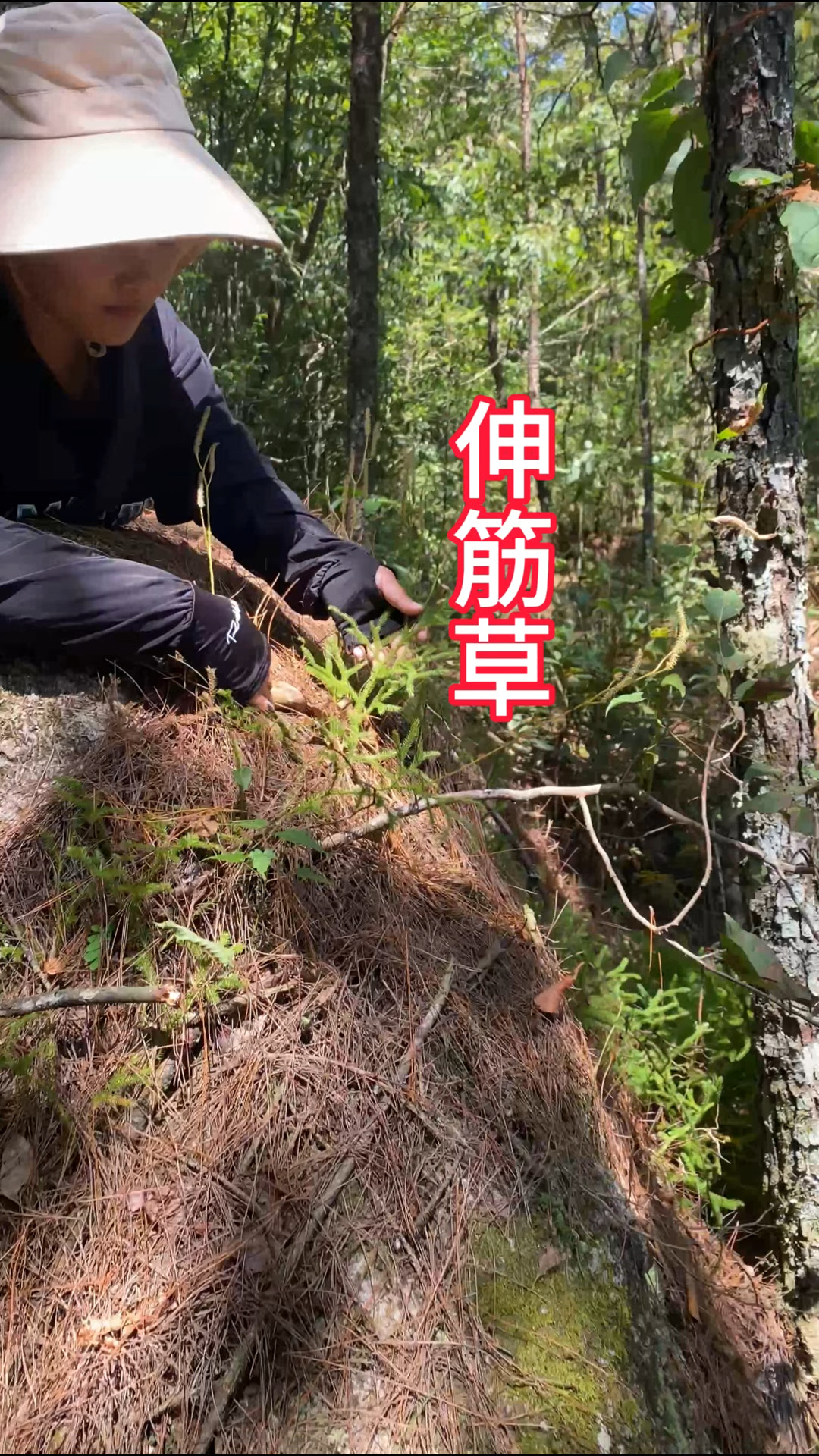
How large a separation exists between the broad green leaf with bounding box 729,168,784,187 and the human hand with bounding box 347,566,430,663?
1.06 meters

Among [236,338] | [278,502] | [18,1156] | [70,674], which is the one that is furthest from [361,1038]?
[236,338]

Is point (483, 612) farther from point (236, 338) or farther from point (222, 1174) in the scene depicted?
point (236, 338)

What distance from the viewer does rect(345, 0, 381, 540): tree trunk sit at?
4137 millimetres

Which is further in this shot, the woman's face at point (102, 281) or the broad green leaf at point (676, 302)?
the broad green leaf at point (676, 302)

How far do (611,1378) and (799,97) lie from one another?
2.52 m

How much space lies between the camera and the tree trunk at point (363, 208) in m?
4.14

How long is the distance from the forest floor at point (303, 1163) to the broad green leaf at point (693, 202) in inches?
55.1

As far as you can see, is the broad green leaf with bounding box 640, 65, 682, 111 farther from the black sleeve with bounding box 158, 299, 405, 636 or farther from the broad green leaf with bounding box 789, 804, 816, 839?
the broad green leaf with bounding box 789, 804, 816, 839

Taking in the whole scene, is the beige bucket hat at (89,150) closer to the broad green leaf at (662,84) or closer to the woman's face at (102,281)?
the woman's face at (102,281)

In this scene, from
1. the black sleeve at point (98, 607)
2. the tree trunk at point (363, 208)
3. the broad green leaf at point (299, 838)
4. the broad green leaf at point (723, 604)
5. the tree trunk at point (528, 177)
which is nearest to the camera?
the broad green leaf at point (299, 838)

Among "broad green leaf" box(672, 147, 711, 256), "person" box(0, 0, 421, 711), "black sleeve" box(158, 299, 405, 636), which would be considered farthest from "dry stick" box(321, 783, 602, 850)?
"broad green leaf" box(672, 147, 711, 256)

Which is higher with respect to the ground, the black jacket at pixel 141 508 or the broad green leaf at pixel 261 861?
the black jacket at pixel 141 508

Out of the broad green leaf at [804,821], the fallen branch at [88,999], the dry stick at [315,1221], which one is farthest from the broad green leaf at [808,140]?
the fallen branch at [88,999]

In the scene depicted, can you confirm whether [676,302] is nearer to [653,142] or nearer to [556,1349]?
[653,142]
